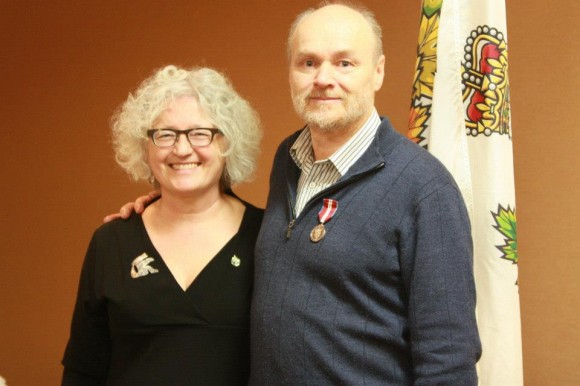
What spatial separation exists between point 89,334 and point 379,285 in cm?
87

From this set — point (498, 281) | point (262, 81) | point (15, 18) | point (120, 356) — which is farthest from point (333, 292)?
point (15, 18)

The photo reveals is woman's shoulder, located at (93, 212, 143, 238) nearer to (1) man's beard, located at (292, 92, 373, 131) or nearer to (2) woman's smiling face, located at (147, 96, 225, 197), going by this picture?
(2) woman's smiling face, located at (147, 96, 225, 197)

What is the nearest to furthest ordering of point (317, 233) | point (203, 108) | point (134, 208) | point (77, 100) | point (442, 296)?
point (442, 296) → point (317, 233) → point (203, 108) → point (134, 208) → point (77, 100)

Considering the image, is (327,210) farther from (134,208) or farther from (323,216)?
(134,208)

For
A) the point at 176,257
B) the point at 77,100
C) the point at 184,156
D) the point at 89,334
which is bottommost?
the point at 89,334

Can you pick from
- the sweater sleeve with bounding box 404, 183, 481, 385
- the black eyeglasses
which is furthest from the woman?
the sweater sleeve with bounding box 404, 183, 481, 385

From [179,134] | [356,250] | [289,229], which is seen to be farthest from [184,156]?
[356,250]

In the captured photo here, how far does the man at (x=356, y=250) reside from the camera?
1235 millimetres

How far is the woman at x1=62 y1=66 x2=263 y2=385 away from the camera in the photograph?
1615 millimetres

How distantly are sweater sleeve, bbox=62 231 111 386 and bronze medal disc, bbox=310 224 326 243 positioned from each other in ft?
2.14

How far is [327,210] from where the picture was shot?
1378mm

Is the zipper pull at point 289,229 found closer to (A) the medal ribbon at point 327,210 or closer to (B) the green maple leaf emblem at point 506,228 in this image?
(A) the medal ribbon at point 327,210

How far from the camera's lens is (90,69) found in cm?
299

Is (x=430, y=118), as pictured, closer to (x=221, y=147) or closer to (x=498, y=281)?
(x=498, y=281)
